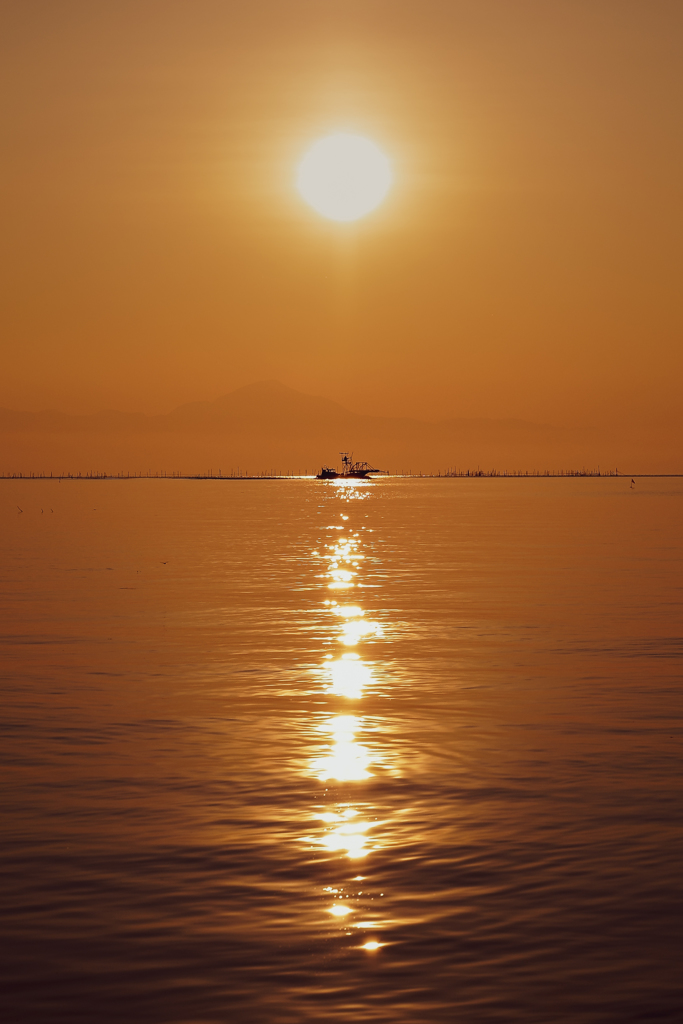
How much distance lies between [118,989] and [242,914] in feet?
8.32

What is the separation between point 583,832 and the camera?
19422 millimetres

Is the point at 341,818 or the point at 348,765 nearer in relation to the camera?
the point at 341,818

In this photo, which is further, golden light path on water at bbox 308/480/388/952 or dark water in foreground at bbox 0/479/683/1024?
golden light path on water at bbox 308/480/388/952

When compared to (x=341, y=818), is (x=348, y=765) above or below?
above

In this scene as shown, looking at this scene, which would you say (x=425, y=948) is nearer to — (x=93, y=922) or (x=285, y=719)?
(x=93, y=922)

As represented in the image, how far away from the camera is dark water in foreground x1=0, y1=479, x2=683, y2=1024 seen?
13.8 m

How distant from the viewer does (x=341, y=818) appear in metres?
20.2

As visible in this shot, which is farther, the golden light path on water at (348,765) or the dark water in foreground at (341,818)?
the golden light path on water at (348,765)

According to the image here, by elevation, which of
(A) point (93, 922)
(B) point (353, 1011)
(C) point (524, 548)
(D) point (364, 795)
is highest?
(C) point (524, 548)

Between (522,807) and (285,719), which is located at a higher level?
(285,719)

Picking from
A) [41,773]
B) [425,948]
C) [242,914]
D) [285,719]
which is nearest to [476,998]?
[425,948]

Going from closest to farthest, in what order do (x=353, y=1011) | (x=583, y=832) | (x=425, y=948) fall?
(x=353, y=1011)
(x=425, y=948)
(x=583, y=832)

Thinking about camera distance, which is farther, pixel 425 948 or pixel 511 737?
pixel 511 737

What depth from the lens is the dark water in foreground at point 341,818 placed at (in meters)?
13.8
